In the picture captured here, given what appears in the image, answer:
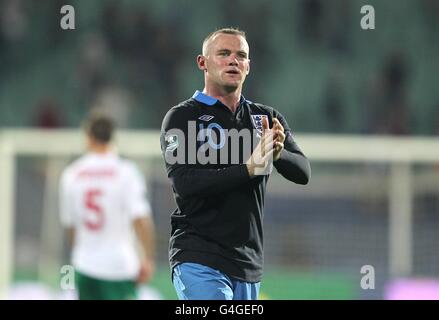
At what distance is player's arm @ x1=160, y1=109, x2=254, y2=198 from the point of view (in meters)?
4.39

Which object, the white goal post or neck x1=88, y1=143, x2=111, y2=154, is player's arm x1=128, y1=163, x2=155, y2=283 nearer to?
neck x1=88, y1=143, x2=111, y2=154

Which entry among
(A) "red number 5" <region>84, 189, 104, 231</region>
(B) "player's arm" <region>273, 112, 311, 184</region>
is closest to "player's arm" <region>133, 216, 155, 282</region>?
(A) "red number 5" <region>84, 189, 104, 231</region>

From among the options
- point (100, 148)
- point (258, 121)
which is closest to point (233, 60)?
point (258, 121)

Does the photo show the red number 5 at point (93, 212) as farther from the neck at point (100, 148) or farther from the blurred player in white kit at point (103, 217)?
the neck at point (100, 148)

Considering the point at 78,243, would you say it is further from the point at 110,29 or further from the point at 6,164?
the point at 110,29

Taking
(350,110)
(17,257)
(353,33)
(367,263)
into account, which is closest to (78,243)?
(17,257)

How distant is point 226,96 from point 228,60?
8.0 inches

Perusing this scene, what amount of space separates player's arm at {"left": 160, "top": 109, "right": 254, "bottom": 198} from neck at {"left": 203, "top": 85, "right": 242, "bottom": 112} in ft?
0.54

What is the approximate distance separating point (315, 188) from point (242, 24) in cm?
601

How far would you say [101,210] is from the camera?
26.5 ft

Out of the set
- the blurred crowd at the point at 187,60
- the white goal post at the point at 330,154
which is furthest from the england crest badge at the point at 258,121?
the blurred crowd at the point at 187,60

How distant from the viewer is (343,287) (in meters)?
10.5

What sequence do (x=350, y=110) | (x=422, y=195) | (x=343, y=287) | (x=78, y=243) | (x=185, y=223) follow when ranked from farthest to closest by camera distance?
(x=350, y=110), (x=422, y=195), (x=343, y=287), (x=78, y=243), (x=185, y=223)

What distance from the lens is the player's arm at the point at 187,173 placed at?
14.4 feet
